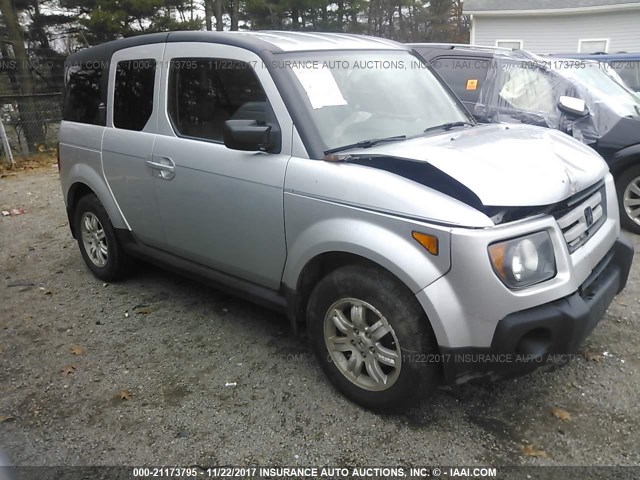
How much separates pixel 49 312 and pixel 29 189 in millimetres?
5422

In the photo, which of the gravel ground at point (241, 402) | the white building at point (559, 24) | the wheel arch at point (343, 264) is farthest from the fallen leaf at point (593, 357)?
the white building at point (559, 24)

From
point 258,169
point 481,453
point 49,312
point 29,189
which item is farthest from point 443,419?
point 29,189

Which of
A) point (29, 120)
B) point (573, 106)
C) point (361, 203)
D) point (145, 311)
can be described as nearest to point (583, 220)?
point (361, 203)

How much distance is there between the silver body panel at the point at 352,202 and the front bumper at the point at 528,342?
5 cm

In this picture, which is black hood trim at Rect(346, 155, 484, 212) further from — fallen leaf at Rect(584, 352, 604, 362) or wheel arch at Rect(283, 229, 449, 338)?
fallen leaf at Rect(584, 352, 604, 362)

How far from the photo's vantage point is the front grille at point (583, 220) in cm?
259

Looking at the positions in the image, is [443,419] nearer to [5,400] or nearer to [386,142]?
[386,142]

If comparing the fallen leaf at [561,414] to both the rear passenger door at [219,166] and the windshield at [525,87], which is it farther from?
the windshield at [525,87]

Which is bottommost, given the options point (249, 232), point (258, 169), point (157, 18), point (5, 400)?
point (5, 400)

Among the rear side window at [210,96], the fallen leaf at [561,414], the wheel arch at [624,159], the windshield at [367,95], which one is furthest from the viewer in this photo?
the wheel arch at [624,159]

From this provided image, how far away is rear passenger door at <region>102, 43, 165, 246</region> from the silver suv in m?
0.02

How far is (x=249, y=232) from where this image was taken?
319 centimetres

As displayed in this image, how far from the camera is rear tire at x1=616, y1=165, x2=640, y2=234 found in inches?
222

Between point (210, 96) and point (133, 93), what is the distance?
90 centimetres
